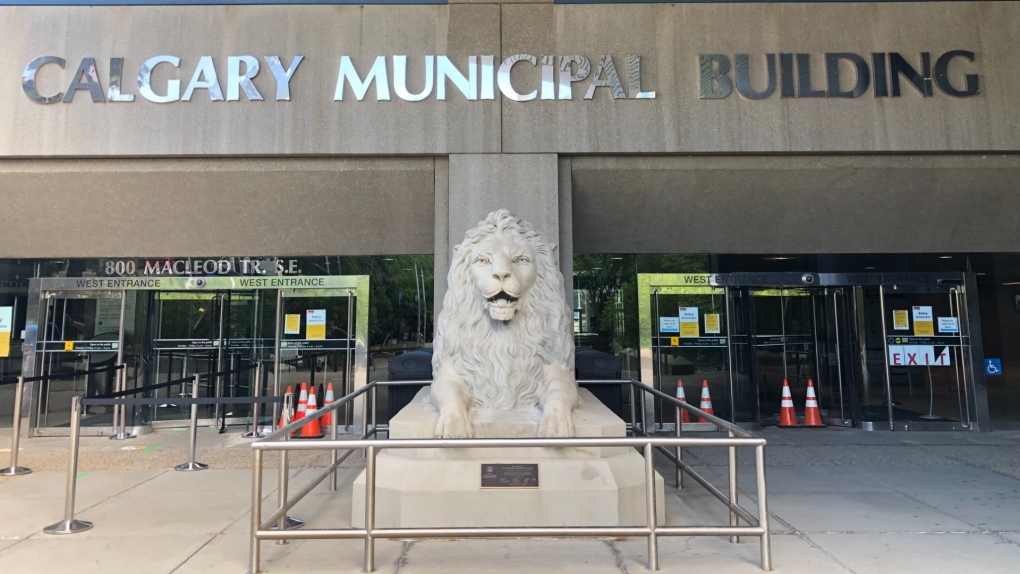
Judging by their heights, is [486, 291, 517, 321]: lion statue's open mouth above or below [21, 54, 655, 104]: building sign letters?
below

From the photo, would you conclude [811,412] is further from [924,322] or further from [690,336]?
[924,322]

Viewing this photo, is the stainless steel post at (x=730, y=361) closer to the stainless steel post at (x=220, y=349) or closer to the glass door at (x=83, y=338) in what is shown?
the stainless steel post at (x=220, y=349)

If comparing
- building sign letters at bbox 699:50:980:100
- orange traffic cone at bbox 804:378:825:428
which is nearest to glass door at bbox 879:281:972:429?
orange traffic cone at bbox 804:378:825:428

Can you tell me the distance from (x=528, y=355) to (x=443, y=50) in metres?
4.01

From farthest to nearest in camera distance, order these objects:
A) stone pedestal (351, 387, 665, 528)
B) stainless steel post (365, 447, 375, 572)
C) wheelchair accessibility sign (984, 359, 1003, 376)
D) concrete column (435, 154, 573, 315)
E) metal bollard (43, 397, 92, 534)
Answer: wheelchair accessibility sign (984, 359, 1003, 376), concrete column (435, 154, 573, 315), metal bollard (43, 397, 92, 534), stone pedestal (351, 387, 665, 528), stainless steel post (365, 447, 375, 572)

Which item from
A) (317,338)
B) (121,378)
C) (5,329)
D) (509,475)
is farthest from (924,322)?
(5,329)

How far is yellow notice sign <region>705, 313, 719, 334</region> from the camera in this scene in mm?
8664

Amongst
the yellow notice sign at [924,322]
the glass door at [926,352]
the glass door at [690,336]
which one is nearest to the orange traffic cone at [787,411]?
the glass door at [690,336]

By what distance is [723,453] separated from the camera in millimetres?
6676

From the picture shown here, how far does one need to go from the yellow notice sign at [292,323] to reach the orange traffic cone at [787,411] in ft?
24.2

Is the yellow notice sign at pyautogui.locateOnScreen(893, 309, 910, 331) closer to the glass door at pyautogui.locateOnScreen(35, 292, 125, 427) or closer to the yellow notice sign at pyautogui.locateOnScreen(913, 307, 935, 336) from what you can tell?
the yellow notice sign at pyautogui.locateOnScreen(913, 307, 935, 336)

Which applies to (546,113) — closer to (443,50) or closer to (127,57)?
(443,50)

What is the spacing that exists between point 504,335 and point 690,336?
5010 millimetres

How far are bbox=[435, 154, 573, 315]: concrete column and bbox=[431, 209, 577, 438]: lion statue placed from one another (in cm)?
160
